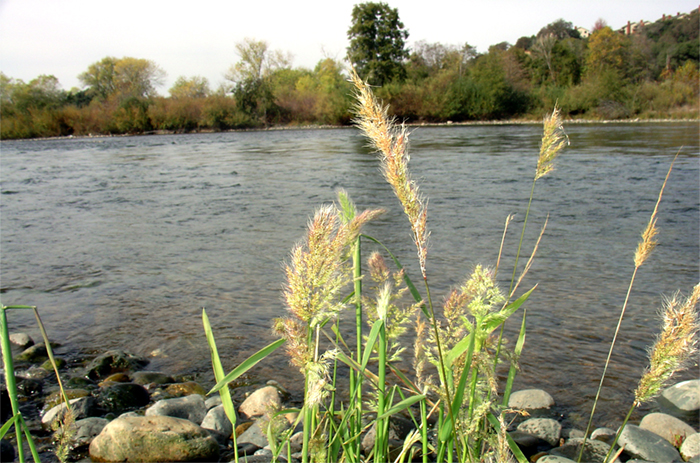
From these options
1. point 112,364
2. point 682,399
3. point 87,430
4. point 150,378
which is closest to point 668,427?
point 682,399

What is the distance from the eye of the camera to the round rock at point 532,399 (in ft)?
10.9

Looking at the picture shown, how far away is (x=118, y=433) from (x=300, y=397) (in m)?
1.29

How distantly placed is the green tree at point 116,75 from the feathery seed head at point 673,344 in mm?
82527

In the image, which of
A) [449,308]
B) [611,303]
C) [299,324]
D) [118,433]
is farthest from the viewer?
[611,303]

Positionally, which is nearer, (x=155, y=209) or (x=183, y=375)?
(x=183, y=375)

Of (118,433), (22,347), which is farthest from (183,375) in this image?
(22,347)

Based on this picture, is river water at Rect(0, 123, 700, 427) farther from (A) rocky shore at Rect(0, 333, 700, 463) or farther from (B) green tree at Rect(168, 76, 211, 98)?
(B) green tree at Rect(168, 76, 211, 98)

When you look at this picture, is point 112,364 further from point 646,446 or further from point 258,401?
point 646,446

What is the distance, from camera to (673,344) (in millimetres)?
1066

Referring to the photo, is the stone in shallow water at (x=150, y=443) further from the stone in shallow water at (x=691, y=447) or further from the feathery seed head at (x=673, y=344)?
the stone in shallow water at (x=691, y=447)

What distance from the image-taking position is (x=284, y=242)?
7715 mm

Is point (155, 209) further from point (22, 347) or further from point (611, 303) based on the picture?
point (611, 303)

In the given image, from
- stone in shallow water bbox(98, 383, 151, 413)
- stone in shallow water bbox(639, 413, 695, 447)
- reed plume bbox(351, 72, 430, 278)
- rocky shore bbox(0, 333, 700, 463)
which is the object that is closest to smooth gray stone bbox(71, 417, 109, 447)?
rocky shore bbox(0, 333, 700, 463)

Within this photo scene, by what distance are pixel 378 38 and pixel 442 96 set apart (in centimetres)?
1167
